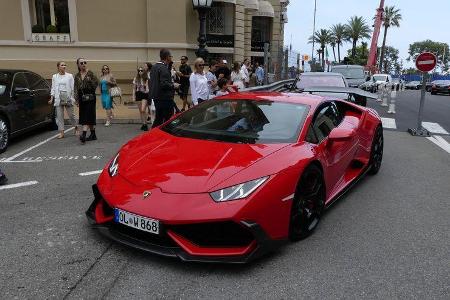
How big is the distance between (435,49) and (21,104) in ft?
464

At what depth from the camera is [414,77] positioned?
72.1 metres

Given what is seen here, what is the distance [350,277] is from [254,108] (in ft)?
6.72

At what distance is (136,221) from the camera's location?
3.21 meters

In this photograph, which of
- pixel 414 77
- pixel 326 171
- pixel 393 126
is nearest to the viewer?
pixel 326 171

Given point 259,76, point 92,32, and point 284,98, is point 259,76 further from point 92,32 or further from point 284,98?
point 284,98

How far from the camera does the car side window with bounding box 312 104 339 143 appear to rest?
14.5 feet

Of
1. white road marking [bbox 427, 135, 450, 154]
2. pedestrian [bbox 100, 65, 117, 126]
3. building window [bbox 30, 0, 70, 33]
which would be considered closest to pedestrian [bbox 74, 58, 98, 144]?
pedestrian [bbox 100, 65, 117, 126]

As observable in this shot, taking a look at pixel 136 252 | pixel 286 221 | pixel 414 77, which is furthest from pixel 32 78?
pixel 414 77

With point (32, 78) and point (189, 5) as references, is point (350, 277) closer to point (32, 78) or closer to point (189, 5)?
point (32, 78)

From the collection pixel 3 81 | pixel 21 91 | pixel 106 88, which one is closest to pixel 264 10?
pixel 106 88

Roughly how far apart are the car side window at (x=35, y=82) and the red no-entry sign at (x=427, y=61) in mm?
8979

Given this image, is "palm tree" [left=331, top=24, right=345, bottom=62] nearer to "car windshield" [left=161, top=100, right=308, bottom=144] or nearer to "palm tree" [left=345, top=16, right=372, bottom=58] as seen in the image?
"palm tree" [left=345, top=16, right=372, bottom=58]

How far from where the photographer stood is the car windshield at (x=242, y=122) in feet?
13.6

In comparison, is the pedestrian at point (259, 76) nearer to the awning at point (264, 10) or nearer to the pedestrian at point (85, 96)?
the awning at point (264, 10)
